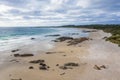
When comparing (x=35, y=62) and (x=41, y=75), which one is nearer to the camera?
(x=41, y=75)

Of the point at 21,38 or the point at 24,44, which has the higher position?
the point at 24,44

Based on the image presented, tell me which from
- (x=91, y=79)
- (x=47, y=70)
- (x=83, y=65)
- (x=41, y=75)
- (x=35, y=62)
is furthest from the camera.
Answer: (x=35, y=62)

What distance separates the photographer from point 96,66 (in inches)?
656

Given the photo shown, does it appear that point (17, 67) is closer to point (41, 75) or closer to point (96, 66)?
point (41, 75)

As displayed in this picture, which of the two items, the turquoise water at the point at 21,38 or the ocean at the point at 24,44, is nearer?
the ocean at the point at 24,44

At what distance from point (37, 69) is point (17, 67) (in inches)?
79.8

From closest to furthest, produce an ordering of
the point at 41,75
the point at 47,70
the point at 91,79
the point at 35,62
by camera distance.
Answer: the point at 91,79 → the point at 41,75 → the point at 47,70 → the point at 35,62

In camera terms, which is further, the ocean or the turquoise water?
the turquoise water

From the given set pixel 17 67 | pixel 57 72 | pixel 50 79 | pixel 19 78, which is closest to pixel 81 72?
pixel 57 72

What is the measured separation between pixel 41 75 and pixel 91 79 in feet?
12.2

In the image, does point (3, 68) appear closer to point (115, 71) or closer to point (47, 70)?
point (47, 70)

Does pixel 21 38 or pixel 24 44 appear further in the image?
pixel 21 38

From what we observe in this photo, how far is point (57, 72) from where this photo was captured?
609 inches

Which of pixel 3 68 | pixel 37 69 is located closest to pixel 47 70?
pixel 37 69
